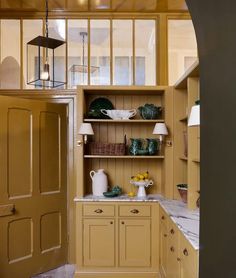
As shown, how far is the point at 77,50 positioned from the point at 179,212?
2.30 meters

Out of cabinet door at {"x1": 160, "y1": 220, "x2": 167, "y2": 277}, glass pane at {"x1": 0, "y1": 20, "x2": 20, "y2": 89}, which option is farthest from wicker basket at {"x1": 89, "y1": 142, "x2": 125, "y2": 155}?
glass pane at {"x1": 0, "y1": 20, "x2": 20, "y2": 89}

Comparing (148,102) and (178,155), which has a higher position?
(148,102)

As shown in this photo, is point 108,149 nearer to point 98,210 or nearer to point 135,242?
point 98,210

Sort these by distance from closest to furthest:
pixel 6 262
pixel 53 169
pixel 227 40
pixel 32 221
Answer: pixel 227 40 → pixel 6 262 → pixel 32 221 → pixel 53 169

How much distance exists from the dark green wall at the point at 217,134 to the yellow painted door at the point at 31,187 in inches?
108

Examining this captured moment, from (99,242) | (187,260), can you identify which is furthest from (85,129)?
(187,260)

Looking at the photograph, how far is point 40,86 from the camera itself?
13.2ft

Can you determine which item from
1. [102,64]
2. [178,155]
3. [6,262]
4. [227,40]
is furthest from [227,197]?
[102,64]

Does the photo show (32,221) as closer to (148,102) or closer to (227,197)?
(148,102)

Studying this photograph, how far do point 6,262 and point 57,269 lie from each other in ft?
2.29

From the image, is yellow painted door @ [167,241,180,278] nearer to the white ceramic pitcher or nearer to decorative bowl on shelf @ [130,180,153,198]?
decorative bowl on shelf @ [130,180,153,198]

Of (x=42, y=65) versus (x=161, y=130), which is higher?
(x=42, y=65)

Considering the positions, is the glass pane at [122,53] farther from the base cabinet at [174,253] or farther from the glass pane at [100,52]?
the base cabinet at [174,253]

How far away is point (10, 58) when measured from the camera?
3969 millimetres
